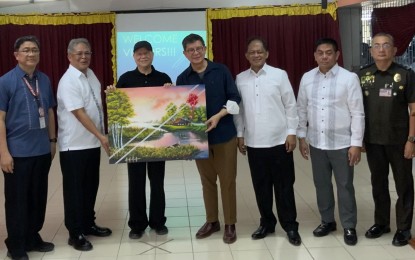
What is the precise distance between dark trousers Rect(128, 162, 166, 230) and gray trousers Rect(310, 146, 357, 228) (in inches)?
45.0

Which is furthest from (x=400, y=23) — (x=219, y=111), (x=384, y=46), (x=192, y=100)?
(x=192, y=100)

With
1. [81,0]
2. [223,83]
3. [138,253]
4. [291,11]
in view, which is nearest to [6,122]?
[138,253]

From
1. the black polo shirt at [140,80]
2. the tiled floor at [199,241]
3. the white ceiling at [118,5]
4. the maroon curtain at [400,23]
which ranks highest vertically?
the white ceiling at [118,5]

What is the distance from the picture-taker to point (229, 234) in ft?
10.7

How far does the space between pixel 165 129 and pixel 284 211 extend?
1034mm

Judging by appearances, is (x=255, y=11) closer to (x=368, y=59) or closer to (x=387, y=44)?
Answer: (x=368, y=59)

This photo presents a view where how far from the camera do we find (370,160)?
317 cm

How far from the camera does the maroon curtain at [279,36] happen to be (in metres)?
8.70

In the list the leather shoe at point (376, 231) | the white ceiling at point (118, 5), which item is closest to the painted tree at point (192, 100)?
the leather shoe at point (376, 231)

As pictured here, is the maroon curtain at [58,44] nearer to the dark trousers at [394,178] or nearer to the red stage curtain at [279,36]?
the red stage curtain at [279,36]

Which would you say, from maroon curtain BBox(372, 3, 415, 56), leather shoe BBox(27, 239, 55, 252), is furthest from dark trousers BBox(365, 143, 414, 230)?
maroon curtain BBox(372, 3, 415, 56)

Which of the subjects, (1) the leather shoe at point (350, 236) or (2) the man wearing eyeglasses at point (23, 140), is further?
(1) the leather shoe at point (350, 236)

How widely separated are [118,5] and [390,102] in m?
6.60

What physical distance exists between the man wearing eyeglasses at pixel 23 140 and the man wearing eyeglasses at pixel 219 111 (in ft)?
3.20
